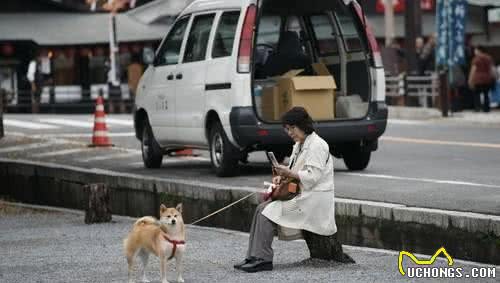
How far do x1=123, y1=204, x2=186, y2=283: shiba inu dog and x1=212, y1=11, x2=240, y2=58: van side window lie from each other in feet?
20.1

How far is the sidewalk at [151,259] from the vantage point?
35.1ft

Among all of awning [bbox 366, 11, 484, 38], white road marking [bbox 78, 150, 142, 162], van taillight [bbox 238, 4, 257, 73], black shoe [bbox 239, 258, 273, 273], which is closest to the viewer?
black shoe [bbox 239, 258, 273, 273]

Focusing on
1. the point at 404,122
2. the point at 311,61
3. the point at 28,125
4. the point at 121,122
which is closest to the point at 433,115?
the point at 404,122

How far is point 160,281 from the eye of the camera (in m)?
10.7

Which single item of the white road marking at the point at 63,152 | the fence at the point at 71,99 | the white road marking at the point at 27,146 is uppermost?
the white road marking at the point at 63,152

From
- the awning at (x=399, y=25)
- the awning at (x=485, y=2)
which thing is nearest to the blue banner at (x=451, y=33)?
the awning at (x=485, y=2)

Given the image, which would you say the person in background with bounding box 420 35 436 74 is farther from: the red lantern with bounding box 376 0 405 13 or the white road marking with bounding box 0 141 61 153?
the white road marking with bounding box 0 141 61 153

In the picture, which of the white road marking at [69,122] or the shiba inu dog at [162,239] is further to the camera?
the white road marking at [69,122]

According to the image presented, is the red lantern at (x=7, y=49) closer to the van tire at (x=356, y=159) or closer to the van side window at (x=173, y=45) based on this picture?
the van side window at (x=173, y=45)

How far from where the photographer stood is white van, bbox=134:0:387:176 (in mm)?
16219

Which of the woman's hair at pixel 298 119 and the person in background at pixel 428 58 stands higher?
the woman's hair at pixel 298 119

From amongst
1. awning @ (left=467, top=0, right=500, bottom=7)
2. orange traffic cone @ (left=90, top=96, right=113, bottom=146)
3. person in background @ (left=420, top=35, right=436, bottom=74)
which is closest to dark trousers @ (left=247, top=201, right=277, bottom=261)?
orange traffic cone @ (left=90, top=96, right=113, bottom=146)

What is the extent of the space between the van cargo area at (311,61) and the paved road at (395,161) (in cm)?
84

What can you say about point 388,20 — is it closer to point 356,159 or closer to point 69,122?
point 69,122
